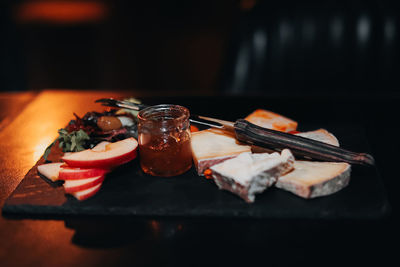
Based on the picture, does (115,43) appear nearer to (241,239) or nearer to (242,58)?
(242,58)

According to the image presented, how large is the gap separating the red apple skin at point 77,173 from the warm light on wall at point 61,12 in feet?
11.5

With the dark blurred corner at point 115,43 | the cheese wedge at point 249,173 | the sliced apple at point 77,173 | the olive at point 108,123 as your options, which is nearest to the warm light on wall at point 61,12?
the dark blurred corner at point 115,43

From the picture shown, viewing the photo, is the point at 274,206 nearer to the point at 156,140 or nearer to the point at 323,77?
the point at 156,140

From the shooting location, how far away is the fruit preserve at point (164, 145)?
1.45 metres

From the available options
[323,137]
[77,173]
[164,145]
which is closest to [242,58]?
[323,137]

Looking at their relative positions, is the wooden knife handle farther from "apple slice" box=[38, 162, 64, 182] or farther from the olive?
"apple slice" box=[38, 162, 64, 182]

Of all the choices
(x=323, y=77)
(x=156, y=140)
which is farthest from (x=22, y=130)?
(x=323, y=77)

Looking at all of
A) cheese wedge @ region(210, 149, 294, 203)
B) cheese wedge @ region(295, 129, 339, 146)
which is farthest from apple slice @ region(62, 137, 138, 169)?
cheese wedge @ region(295, 129, 339, 146)

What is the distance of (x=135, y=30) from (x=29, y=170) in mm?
3239

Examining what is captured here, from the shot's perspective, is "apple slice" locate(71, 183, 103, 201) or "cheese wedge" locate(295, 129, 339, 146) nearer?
"apple slice" locate(71, 183, 103, 201)

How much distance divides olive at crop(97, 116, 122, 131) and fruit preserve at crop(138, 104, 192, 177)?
0.26 m

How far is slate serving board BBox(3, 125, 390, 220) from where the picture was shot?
124 centimetres

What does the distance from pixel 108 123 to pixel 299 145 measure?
0.87 m

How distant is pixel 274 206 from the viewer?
1.26 meters
